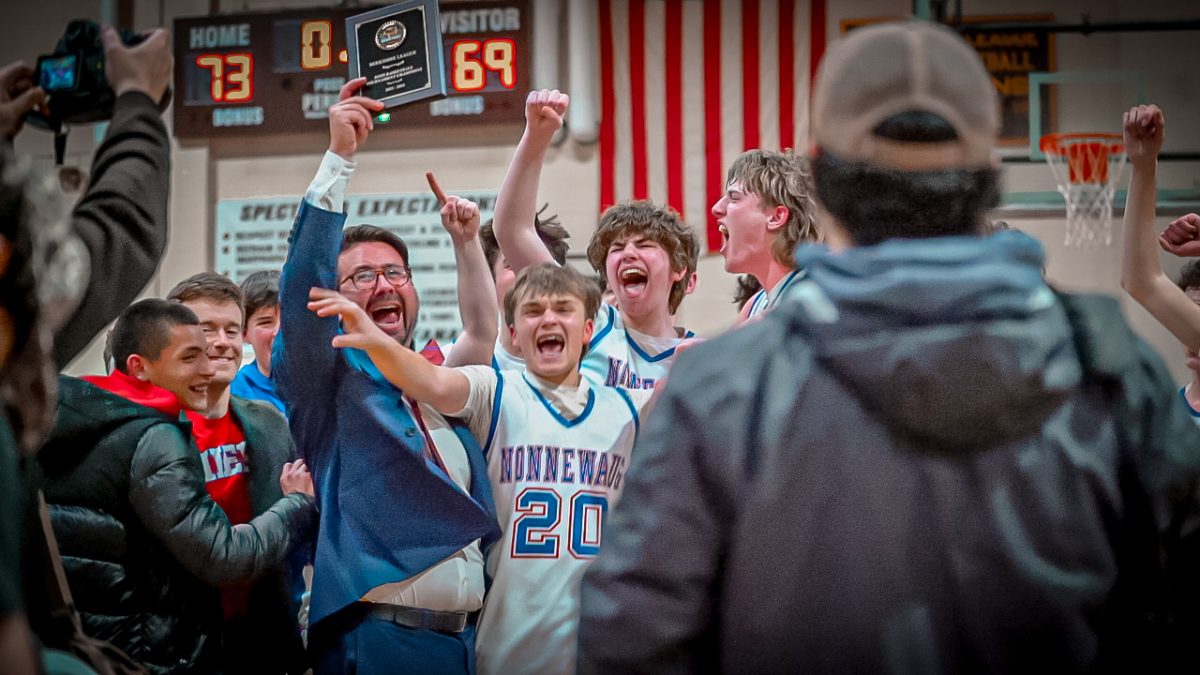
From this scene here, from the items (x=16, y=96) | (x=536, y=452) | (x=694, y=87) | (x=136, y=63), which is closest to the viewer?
(x=16, y=96)

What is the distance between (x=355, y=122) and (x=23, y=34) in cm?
711

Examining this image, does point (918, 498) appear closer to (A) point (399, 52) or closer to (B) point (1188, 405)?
(A) point (399, 52)

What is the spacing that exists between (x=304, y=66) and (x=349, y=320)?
557 cm

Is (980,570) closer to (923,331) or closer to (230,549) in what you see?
(923,331)

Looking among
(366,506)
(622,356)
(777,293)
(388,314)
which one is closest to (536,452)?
(366,506)

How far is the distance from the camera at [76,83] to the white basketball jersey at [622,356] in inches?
66.5

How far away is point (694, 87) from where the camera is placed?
26.4 ft

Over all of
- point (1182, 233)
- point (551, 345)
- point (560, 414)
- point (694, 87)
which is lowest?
point (560, 414)

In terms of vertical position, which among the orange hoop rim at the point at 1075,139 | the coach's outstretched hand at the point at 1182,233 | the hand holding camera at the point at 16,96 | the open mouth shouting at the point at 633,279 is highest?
the orange hoop rim at the point at 1075,139

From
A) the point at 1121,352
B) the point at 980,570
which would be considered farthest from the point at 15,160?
the point at 1121,352

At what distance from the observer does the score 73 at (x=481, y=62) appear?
7.41 meters

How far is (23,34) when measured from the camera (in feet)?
28.1

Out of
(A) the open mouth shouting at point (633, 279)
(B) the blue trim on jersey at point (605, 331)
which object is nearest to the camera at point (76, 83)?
(B) the blue trim on jersey at point (605, 331)

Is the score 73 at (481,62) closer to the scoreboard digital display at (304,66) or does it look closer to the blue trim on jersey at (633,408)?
the scoreboard digital display at (304,66)
